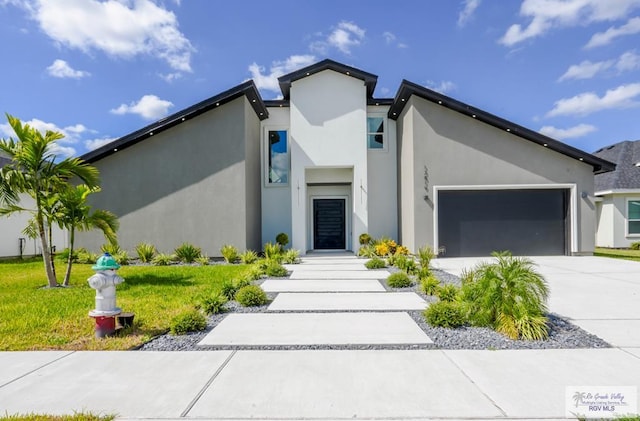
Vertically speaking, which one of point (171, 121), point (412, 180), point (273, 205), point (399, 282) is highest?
point (171, 121)

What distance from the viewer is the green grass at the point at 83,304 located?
13.9ft

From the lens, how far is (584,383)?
3004mm

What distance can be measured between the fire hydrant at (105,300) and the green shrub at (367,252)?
32.0 feet

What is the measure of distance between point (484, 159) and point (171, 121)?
1177cm

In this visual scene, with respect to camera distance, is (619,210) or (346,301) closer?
(346,301)

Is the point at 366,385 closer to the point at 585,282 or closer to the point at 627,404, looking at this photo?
the point at 627,404

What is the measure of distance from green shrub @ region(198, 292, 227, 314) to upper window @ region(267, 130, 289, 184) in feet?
30.9

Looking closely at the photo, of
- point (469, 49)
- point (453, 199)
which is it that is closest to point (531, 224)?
point (453, 199)

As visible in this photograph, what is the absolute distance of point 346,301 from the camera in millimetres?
6273

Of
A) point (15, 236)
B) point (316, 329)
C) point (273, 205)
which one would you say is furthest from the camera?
point (273, 205)

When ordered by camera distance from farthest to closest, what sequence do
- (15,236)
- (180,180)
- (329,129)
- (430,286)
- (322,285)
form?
(15,236)
(329,129)
(180,180)
(322,285)
(430,286)

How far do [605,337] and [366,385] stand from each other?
3.41m

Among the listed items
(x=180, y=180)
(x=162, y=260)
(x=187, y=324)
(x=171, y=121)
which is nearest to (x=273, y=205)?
(x=180, y=180)

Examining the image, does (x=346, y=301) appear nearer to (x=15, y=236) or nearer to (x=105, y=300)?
(x=105, y=300)
